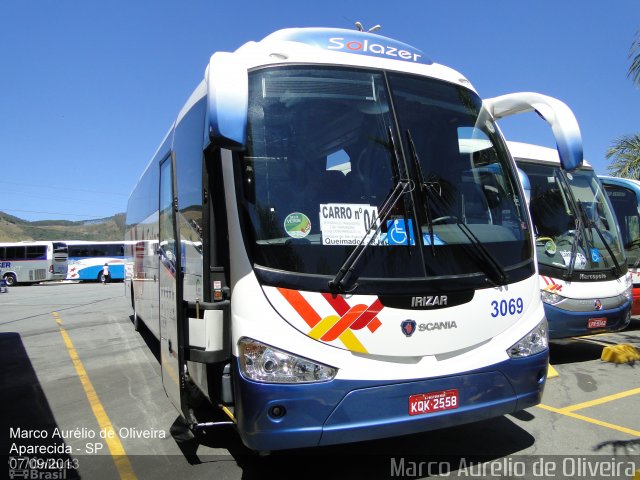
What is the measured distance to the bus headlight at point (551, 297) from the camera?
6438 mm

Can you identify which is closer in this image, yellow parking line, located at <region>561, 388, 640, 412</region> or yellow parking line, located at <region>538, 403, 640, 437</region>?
yellow parking line, located at <region>538, 403, 640, 437</region>

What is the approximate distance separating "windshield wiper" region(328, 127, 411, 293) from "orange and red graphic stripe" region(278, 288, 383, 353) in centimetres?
10

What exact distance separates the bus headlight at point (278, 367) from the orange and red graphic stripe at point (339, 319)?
187 mm

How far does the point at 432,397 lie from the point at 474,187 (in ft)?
5.64

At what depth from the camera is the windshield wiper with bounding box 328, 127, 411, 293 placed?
Result: 10.2 feet

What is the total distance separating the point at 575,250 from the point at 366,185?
4678mm

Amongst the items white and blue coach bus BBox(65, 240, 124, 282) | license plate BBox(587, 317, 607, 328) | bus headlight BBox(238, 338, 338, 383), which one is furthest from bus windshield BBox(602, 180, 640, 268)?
white and blue coach bus BBox(65, 240, 124, 282)

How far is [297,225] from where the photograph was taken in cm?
325

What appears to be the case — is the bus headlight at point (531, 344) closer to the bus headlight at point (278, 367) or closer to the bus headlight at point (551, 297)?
the bus headlight at point (278, 367)

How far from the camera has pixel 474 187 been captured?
394 centimetres

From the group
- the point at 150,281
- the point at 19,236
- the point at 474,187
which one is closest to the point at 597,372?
the point at 474,187

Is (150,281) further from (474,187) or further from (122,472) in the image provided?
(474,187)

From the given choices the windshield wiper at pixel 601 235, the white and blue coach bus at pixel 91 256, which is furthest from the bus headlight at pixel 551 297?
the white and blue coach bus at pixel 91 256

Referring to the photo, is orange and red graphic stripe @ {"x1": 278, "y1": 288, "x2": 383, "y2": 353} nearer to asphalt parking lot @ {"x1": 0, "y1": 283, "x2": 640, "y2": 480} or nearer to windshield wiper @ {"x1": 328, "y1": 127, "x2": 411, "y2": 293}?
windshield wiper @ {"x1": 328, "y1": 127, "x2": 411, "y2": 293}
